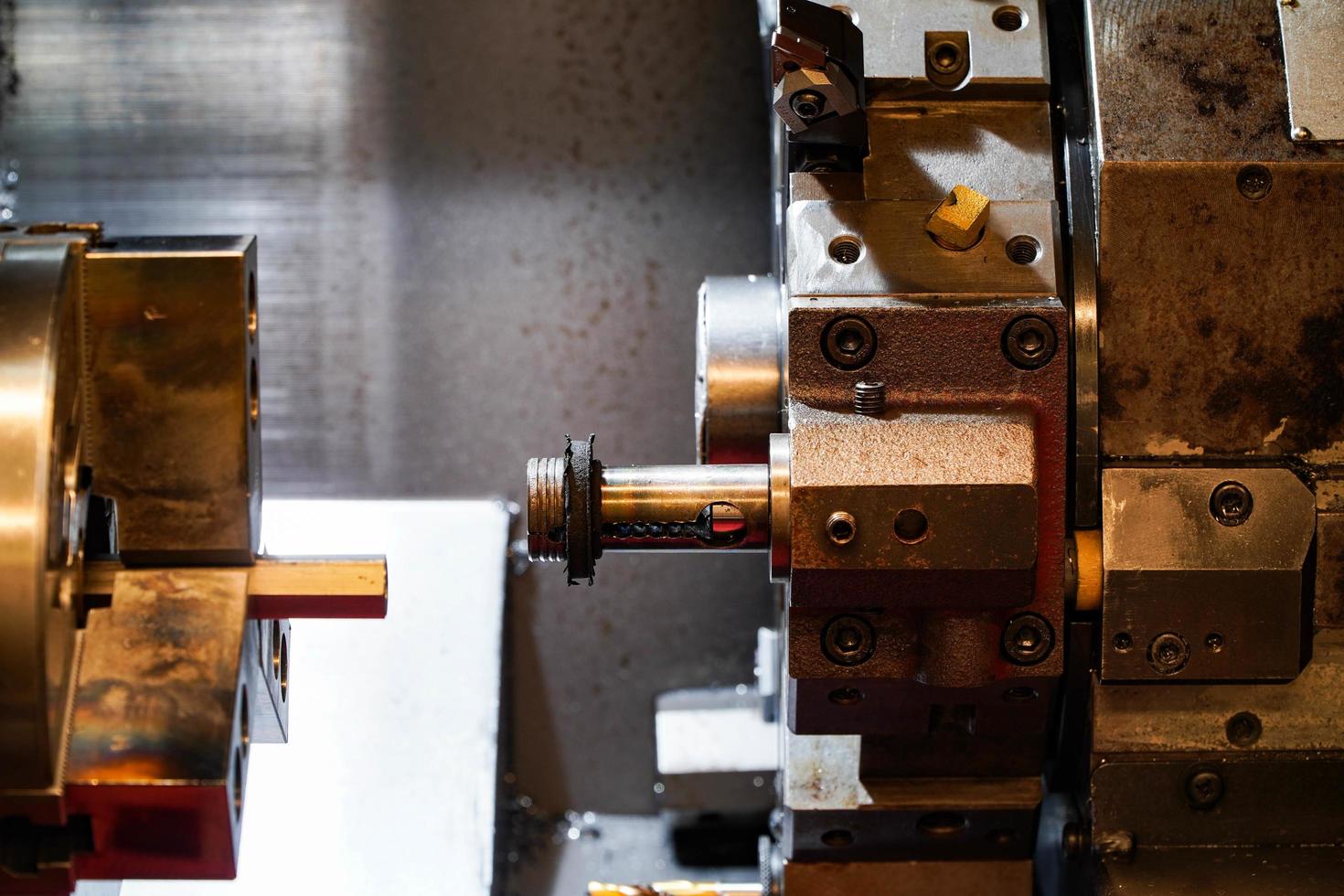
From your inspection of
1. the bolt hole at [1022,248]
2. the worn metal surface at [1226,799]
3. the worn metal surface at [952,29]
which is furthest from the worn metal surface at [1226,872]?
the worn metal surface at [952,29]

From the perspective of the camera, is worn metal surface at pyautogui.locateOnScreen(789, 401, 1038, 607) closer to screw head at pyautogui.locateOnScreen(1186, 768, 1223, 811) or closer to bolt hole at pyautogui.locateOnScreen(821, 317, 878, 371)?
bolt hole at pyautogui.locateOnScreen(821, 317, 878, 371)

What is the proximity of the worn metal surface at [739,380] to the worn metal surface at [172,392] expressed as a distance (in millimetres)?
364

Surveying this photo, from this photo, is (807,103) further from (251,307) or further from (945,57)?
(251,307)

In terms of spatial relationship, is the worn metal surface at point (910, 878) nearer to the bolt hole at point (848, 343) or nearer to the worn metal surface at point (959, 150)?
the bolt hole at point (848, 343)

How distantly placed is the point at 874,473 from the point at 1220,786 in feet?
1.33

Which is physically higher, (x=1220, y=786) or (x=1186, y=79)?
(x=1186, y=79)

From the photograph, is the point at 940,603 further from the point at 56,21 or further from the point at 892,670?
the point at 56,21

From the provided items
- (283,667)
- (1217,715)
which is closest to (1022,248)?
(1217,715)

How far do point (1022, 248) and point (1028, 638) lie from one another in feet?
0.90

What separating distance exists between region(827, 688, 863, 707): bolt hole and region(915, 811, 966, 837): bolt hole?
0.15 m

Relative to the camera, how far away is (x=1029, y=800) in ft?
3.48

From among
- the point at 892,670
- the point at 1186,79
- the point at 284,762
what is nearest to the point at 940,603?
the point at 892,670

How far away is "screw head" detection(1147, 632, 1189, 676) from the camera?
960mm

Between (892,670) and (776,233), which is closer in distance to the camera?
(892,670)
